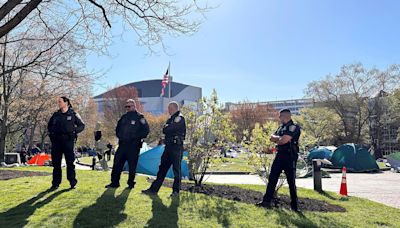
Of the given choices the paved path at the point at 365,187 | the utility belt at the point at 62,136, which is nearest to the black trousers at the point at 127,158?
the utility belt at the point at 62,136

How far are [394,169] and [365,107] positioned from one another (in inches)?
955

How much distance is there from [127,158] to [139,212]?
2.12 meters

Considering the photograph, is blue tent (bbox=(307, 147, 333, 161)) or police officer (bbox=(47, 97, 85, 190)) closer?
police officer (bbox=(47, 97, 85, 190))

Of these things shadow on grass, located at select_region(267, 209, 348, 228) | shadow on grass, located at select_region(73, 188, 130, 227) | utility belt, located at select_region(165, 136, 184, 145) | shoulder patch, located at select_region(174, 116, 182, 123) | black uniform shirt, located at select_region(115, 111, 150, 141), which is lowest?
shadow on grass, located at select_region(267, 209, 348, 228)

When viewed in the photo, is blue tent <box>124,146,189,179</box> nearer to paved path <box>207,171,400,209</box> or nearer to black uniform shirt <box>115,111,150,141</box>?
paved path <box>207,171,400,209</box>

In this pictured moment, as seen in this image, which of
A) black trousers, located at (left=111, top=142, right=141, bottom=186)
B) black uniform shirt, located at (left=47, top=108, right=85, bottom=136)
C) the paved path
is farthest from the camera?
the paved path

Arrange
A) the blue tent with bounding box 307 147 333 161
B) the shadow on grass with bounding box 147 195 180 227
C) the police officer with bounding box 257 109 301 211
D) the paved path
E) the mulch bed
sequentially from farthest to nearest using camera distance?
the blue tent with bounding box 307 147 333 161, the paved path, the mulch bed, the police officer with bounding box 257 109 301 211, the shadow on grass with bounding box 147 195 180 227

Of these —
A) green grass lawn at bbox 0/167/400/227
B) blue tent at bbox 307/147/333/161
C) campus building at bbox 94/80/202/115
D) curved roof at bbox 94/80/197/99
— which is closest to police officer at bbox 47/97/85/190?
green grass lawn at bbox 0/167/400/227

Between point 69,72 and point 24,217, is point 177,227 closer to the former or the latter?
point 24,217

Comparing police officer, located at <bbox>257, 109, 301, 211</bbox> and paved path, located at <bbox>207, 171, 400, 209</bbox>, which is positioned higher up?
police officer, located at <bbox>257, 109, 301, 211</bbox>

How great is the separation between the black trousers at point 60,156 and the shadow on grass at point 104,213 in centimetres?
119

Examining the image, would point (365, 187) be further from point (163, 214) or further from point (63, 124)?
point (63, 124)

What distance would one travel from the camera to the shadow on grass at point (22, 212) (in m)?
4.99

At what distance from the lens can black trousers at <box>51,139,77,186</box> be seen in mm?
7055
